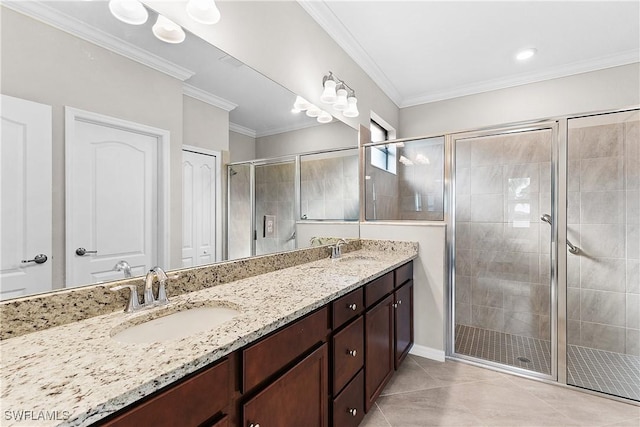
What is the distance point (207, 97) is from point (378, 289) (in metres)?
1.38

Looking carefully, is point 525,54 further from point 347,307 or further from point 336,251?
point 347,307

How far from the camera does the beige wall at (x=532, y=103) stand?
262 cm

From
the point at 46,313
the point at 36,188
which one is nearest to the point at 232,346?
the point at 46,313

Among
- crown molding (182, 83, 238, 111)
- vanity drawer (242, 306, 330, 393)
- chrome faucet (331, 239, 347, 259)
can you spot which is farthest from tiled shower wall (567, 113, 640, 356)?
crown molding (182, 83, 238, 111)

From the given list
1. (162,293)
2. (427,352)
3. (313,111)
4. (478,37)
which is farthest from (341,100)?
(427,352)

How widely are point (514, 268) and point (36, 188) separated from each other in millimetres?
3432

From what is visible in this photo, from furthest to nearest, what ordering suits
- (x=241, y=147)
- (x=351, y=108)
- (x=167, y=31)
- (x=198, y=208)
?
(x=351, y=108) → (x=241, y=147) → (x=198, y=208) → (x=167, y=31)

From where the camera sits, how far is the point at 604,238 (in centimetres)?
248

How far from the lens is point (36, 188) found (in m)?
0.82

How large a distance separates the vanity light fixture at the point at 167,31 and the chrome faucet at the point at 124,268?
2.89 ft

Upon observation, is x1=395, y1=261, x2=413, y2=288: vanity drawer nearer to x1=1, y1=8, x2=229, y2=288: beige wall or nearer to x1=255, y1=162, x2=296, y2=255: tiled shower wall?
x1=255, y1=162, x2=296, y2=255: tiled shower wall

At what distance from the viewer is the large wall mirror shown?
794mm

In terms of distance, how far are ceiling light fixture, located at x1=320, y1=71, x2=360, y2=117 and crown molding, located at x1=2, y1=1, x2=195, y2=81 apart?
3.60 ft

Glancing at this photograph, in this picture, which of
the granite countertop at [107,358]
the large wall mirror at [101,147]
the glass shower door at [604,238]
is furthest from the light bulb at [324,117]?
the glass shower door at [604,238]
